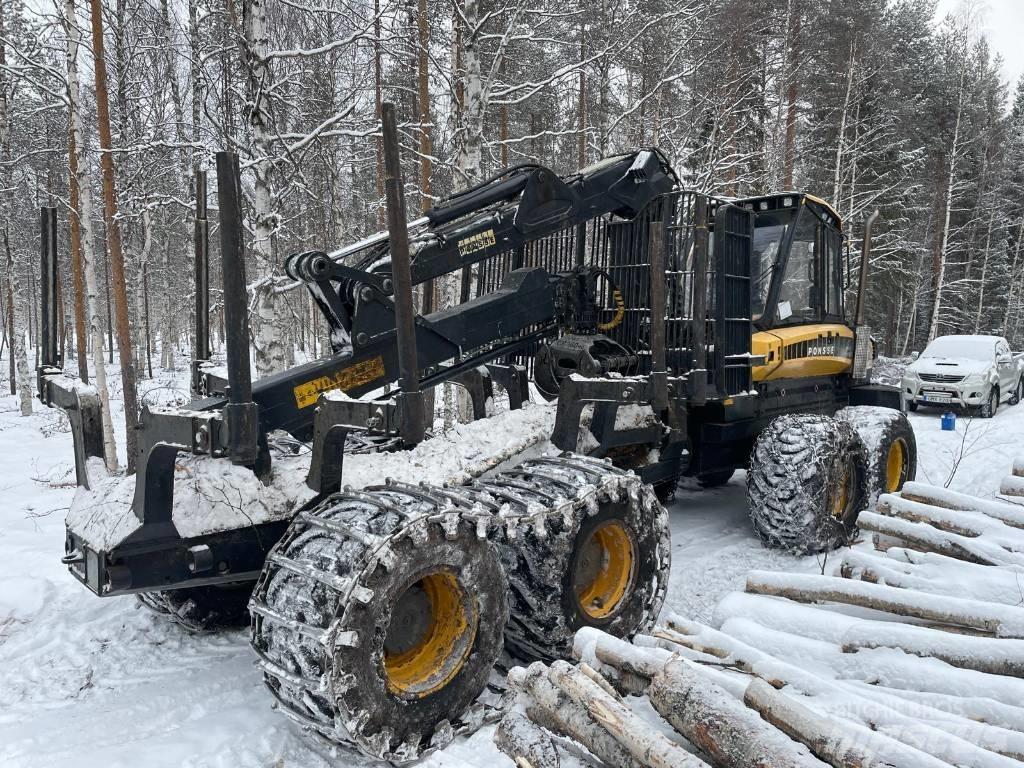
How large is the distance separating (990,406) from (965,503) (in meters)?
13.0

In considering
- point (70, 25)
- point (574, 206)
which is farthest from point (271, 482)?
point (70, 25)

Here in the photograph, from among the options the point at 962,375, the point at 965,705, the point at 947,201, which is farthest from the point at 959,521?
the point at 947,201

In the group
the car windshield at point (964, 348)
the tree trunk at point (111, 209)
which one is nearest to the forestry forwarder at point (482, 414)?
the tree trunk at point (111, 209)

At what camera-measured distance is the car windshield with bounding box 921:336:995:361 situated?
15.2 metres

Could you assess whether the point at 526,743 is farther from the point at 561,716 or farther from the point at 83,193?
the point at 83,193

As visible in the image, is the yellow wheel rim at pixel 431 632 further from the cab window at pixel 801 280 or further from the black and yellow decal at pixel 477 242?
the cab window at pixel 801 280

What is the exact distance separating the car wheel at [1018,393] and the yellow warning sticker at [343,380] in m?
17.8

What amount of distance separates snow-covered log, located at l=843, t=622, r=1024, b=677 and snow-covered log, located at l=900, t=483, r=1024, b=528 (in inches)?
67.5

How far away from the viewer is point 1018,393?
1708cm

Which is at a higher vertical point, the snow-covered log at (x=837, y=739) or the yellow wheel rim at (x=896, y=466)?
the snow-covered log at (x=837, y=739)

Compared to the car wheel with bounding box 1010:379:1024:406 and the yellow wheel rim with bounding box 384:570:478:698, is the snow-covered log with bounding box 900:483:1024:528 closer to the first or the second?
the yellow wheel rim with bounding box 384:570:478:698

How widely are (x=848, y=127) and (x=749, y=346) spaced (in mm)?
18877

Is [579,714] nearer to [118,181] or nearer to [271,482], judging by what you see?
[271,482]

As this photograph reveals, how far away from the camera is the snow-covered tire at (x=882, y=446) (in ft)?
21.8
